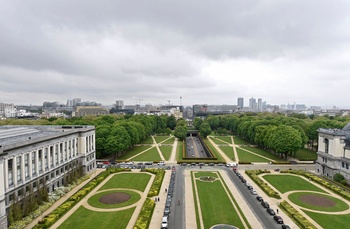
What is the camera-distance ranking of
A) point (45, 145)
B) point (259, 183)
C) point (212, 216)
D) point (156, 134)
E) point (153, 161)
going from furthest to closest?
point (156, 134), point (153, 161), point (259, 183), point (45, 145), point (212, 216)

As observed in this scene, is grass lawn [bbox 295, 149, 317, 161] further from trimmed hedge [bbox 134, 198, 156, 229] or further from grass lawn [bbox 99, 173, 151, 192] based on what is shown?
trimmed hedge [bbox 134, 198, 156, 229]

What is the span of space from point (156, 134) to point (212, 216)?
142m

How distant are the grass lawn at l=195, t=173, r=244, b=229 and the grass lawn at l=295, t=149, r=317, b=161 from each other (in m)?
53.2

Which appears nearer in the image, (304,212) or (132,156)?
(304,212)

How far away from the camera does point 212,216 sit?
5231 cm

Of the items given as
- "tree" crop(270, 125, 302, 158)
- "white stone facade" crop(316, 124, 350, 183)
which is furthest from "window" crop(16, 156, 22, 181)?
"tree" crop(270, 125, 302, 158)

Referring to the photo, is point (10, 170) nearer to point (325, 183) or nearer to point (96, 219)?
point (96, 219)

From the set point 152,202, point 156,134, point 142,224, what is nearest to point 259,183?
point 152,202

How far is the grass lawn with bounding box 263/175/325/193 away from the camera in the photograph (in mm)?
70312

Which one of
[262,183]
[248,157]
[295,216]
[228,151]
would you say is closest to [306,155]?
[248,157]

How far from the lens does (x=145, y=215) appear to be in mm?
50750

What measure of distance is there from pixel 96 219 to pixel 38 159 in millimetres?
20236

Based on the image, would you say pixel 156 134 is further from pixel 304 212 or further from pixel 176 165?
pixel 304 212

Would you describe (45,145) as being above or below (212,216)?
above
